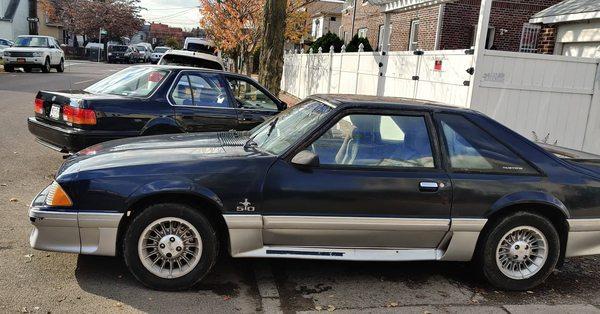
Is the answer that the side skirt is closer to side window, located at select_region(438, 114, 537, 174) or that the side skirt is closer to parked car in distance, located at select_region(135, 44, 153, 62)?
side window, located at select_region(438, 114, 537, 174)

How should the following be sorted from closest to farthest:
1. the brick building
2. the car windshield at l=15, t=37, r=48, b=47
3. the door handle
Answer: the door handle → the brick building → the car windshield at l=15, t=37, r=48, b=47

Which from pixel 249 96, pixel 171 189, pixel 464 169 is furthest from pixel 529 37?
pixel 171 189

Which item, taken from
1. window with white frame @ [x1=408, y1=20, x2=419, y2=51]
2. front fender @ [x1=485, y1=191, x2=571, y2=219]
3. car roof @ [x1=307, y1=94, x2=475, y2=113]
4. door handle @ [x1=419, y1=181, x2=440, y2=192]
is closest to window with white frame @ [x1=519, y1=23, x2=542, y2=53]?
window with white frame @ [x1=408, y1=20, x2=419, y2=51]

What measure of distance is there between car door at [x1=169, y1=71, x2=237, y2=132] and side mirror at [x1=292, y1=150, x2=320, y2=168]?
125 inches

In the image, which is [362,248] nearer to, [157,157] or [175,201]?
[175,201]

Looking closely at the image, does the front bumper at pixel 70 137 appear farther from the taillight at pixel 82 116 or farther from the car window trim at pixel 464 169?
the car window trim at pixel 464 169

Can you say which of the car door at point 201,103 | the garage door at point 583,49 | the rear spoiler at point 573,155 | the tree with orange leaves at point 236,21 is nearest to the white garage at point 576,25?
the garage door at point 583,49

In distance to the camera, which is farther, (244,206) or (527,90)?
(527,90)

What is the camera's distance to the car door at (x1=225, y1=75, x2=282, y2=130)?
7453 millimetres

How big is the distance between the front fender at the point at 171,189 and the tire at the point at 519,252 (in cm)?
228

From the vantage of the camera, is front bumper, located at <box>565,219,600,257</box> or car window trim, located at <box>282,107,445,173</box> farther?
front bumper, located at <box>565,219,600,257</box>

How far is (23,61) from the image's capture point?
25922 mm

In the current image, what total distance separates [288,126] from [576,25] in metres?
8.68

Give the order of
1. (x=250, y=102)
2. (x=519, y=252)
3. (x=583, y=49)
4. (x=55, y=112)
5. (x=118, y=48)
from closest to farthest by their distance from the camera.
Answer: (x=519, y=252), (x=55, y=112), (x=250, y=102), (x=583, y=49), (x=118, y=48)
